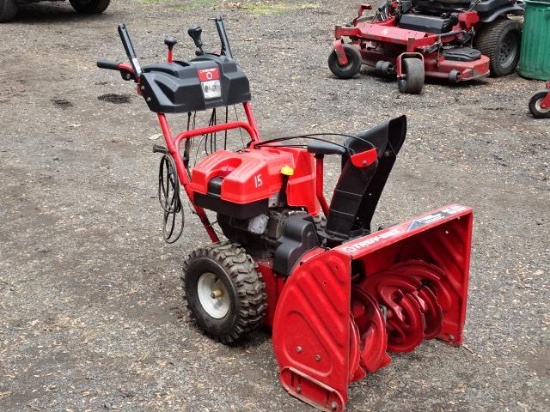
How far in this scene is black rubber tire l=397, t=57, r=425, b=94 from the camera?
28.0 ft

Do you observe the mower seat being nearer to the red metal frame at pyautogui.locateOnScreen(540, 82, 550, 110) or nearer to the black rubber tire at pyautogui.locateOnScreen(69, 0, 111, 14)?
the red metal frame at pyautogui.locateOnScreen(540, 82, 550, 110)

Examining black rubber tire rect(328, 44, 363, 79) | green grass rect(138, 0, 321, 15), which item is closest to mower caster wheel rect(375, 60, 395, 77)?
black rubber tire rect(328, 44, 363, 79)

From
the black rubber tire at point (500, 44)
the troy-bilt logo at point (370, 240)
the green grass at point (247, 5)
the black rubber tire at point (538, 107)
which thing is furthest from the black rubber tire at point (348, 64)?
the troy-bilt logo at point (370, 240)

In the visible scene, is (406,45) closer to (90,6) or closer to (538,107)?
(538,107)

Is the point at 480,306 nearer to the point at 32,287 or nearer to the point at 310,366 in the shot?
the point at 310,366

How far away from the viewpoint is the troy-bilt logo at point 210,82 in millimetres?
3818

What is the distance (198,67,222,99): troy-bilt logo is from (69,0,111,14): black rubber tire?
10207 millimetres

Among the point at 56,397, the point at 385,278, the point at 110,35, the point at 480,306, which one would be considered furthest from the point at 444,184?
the point at 110,35

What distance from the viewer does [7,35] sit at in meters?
11.2

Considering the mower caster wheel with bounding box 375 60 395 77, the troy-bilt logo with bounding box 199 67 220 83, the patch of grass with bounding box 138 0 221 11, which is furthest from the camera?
the patch of grass with bounding box 138 0 221 11

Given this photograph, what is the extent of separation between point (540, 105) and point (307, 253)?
204 inches

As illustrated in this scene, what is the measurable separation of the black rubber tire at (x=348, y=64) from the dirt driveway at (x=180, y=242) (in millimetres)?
134

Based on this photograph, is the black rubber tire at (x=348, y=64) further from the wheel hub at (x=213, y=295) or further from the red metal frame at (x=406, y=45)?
the wheel hub at (x=213, y=295)

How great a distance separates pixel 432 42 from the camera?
892 centimetres
